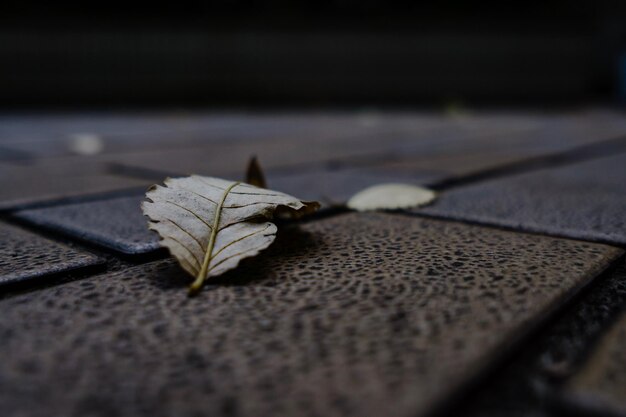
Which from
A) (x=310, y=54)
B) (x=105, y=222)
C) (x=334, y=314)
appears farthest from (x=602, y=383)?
(x=310, y=54)

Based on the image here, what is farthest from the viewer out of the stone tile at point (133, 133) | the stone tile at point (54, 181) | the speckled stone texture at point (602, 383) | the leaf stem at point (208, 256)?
the stone tile at point (133, 133)

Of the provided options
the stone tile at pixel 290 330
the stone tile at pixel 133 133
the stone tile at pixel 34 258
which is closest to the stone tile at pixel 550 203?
the stone tile at pixel 290 330

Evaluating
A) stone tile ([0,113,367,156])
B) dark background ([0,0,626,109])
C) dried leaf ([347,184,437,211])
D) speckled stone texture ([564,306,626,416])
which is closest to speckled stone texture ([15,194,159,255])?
dried leaf ([347,184,437,211])

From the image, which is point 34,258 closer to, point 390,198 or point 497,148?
point 390,198

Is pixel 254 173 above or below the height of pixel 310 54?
below

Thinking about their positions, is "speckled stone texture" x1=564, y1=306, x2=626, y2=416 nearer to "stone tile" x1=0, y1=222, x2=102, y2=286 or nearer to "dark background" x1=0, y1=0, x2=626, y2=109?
"stone tile" x1=0, y1=222, x2=102, y2=286

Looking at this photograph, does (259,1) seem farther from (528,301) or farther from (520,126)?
(528,301)

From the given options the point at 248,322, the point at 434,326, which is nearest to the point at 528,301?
the point at 434,326

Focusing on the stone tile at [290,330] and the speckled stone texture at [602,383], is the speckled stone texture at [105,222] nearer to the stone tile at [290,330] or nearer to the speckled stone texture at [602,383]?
the stone tile at [290,330]
